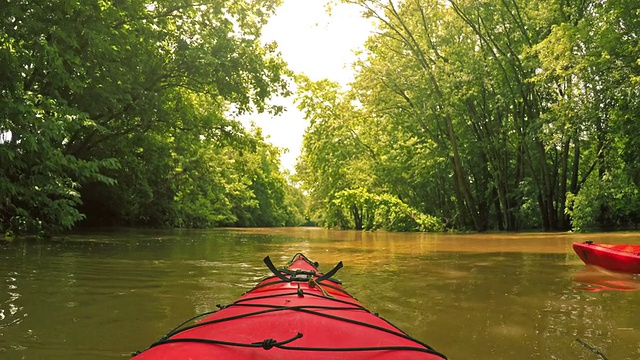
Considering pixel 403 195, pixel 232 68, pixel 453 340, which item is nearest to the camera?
pixel 453 340

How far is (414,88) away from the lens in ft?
72.4

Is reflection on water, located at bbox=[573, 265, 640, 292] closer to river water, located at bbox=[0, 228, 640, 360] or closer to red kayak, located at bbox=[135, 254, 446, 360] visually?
river water, located at bbox=[0, 228, 640, 360]

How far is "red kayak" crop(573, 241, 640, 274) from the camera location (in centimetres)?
645

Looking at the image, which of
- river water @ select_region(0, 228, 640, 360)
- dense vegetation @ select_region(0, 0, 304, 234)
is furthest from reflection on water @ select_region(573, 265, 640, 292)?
dense vegetation @ select_region(0, 0, 304, 234)

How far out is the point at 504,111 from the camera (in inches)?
921

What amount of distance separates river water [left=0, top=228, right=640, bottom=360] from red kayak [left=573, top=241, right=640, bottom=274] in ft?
0.55

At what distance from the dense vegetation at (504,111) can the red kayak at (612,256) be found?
787 centimetres

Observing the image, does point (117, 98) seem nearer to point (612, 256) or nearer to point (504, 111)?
point (612, 256)

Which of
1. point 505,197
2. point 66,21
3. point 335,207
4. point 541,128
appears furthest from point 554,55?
point 335,207

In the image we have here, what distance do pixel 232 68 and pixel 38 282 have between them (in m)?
10.3

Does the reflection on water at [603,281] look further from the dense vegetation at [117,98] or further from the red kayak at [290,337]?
the dense vegetation at [117,98]

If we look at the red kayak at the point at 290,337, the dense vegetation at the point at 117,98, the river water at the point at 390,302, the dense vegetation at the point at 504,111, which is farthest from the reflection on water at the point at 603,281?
the dense vegetation at the point at 117,98

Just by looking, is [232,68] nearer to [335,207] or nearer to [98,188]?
[98,188]

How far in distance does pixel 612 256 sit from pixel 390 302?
396 centimetres
